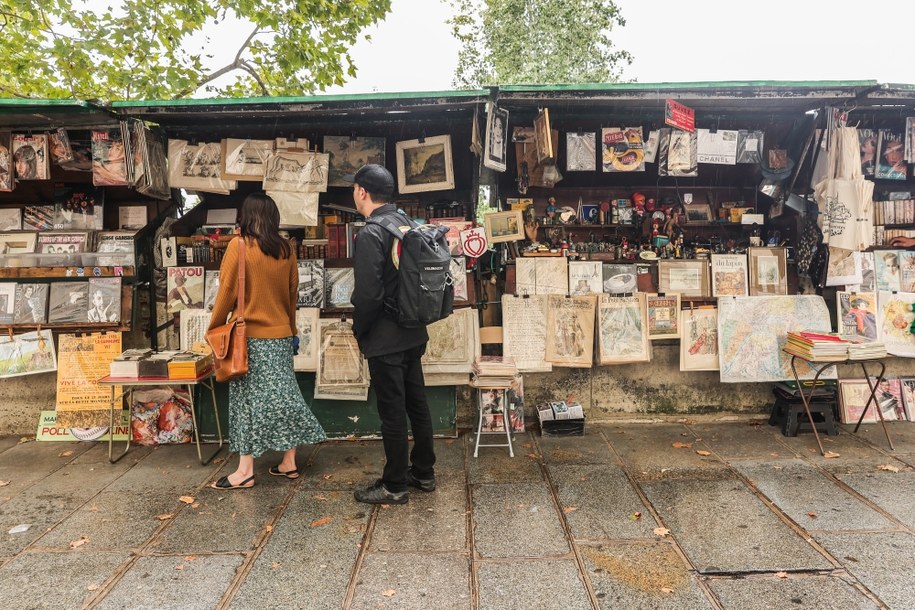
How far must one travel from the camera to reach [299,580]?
2895 mm

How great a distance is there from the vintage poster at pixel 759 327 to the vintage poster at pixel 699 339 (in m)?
0.07

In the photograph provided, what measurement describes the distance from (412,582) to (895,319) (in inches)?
212

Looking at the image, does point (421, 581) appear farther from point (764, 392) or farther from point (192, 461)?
point (764, 392)

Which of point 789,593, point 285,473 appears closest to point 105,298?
point 285,473

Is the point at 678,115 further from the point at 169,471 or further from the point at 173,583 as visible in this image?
the point at 169,471

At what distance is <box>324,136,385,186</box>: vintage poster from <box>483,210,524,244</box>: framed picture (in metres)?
1.20

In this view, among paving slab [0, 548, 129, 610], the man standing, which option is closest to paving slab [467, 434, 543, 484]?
the man standing

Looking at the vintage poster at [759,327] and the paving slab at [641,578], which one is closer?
the paving slab at [641,578]

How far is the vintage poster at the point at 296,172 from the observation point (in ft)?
15.9

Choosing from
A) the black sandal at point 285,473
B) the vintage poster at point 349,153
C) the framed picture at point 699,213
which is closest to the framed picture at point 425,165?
the vintage poster at point 349,153

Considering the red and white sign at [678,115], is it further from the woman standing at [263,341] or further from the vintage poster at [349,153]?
the woman standing at [263,341]

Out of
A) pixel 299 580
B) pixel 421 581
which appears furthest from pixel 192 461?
pixel 421 581

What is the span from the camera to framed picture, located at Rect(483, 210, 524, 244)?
5.02 meters

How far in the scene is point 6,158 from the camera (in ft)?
15.5
